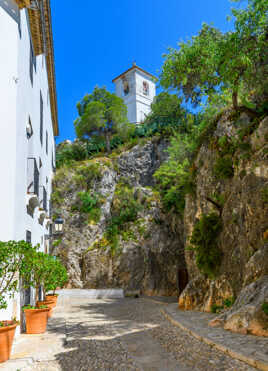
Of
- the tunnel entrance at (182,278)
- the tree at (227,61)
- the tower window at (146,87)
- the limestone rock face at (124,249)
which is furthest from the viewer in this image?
the tower window at (146,87)

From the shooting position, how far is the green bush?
397 inches

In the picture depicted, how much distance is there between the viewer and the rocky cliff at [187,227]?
8539 mm

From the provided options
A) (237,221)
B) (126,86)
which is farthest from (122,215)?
(126,86)

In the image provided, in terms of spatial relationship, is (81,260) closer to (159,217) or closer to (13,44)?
(159,217)

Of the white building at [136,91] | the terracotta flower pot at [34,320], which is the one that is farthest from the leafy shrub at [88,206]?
the white building at [136,91]

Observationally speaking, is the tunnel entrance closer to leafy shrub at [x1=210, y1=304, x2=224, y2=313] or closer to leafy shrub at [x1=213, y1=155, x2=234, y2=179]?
leafy shrub at [x1=213, y1=155, x2=234, y2=179]

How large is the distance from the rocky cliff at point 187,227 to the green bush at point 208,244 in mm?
34

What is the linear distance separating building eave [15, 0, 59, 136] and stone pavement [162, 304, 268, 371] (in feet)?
30.2

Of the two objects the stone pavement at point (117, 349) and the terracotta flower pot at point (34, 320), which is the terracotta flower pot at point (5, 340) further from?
→ the terracotta flower pot at point (34, 320)

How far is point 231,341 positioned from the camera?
5656 mm

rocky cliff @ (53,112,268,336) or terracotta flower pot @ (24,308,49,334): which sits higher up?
rocky cliff @ (53,112,268,336)

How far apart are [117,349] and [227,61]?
8.17 m

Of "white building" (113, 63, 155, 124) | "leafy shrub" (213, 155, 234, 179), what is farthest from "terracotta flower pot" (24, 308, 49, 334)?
"white building" (113, 63, 155, 124)

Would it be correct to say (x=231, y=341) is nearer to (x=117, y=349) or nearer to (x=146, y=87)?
(x=117, y=349)
